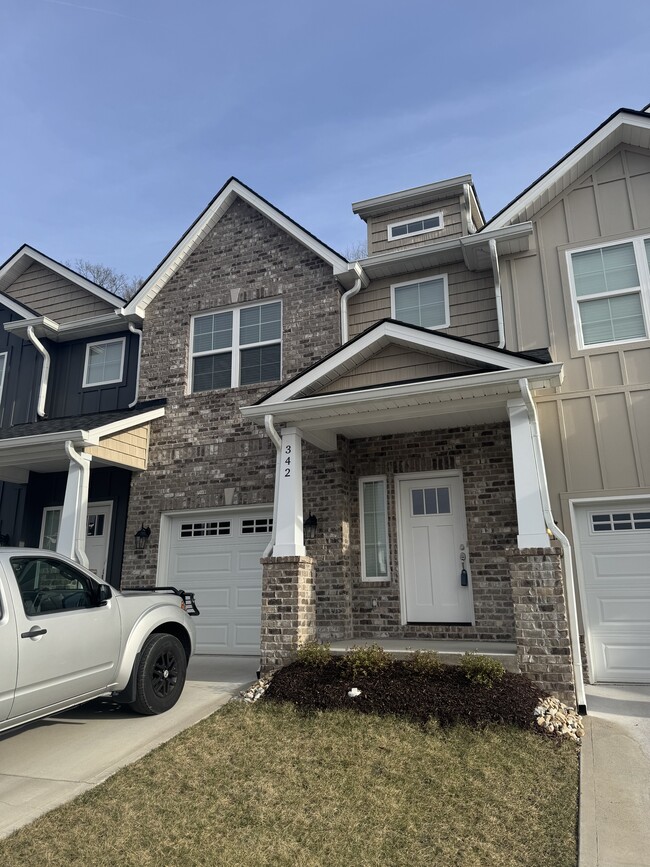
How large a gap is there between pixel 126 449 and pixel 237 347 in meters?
2.49

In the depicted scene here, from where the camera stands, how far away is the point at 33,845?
3.64m

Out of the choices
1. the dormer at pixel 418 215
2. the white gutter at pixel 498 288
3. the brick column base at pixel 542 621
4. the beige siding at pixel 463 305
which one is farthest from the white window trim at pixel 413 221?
the brick column base at pixel 542 621

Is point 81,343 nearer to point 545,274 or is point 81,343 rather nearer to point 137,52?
point 137,52

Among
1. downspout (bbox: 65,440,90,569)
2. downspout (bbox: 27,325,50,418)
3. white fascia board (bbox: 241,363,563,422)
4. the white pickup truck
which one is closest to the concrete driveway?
the white pickup truck

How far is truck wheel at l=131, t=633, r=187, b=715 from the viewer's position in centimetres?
576

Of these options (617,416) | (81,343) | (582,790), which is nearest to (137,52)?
(81,343)

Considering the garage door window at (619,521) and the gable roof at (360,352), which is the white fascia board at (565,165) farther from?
the garage door window at (619,521)

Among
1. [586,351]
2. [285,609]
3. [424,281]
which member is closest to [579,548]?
[586,351]

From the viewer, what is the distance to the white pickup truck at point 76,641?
4.40 meters

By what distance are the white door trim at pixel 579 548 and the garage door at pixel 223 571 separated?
4.42 metres

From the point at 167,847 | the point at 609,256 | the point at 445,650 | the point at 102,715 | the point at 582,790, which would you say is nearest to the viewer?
the point at 167,847

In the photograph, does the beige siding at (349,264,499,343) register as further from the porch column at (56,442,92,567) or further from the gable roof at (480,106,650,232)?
the porch column at (56,442,92,567)

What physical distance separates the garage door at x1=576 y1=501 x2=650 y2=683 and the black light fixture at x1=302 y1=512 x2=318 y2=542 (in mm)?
3529

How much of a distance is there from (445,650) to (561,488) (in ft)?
8.62
